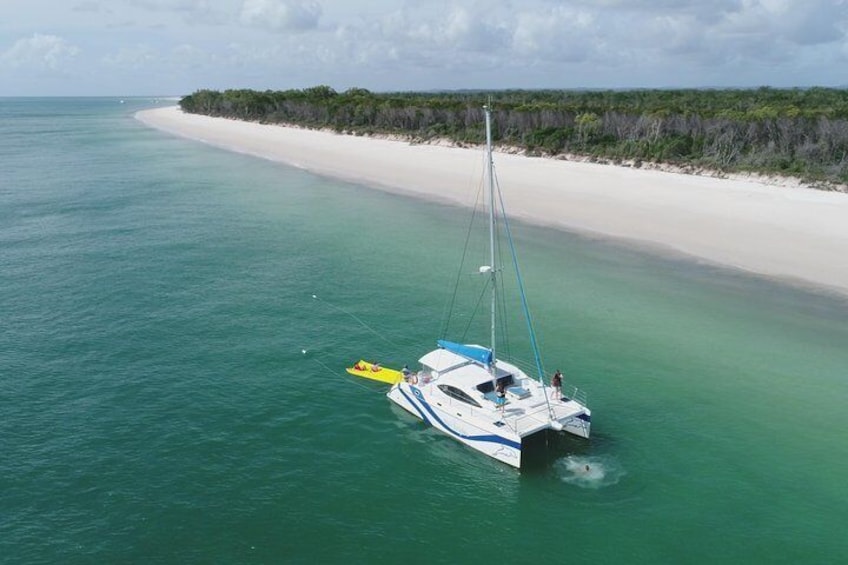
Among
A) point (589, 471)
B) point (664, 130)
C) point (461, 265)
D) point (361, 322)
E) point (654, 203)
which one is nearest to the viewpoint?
point (589, 471)

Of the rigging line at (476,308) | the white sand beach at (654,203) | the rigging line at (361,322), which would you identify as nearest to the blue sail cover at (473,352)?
the rigging line at (361,322)

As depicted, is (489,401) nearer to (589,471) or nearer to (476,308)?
(589,471)

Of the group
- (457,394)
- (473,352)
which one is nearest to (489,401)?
(457,394)

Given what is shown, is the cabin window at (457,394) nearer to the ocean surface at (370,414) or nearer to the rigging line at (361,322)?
the ocean surface at (370,414)

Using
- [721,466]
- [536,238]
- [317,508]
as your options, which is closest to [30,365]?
[317,508]

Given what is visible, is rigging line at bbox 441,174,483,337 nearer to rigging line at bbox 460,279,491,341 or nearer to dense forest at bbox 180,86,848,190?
rigging line at bbox 460,279,491,341

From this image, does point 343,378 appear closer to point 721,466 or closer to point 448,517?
point 448,517
